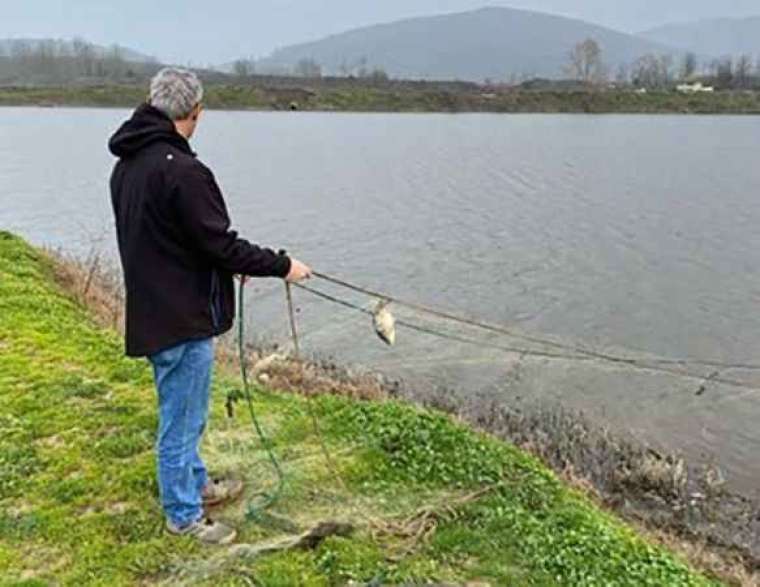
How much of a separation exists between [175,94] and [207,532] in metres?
2.42

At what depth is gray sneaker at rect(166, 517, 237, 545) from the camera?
5.04m

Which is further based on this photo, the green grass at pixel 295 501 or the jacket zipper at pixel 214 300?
the green grass at pixel 295 501

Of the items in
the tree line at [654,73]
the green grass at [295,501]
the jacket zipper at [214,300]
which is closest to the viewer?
the jacket zipper at [214,300]

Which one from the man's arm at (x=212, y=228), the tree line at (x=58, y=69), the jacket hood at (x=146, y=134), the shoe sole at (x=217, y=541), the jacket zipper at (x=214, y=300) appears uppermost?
the tree line at (x=58, y=69)

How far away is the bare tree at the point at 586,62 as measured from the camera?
139000 millimetres

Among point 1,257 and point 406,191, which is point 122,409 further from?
point 406,191

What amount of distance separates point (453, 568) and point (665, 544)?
288cm

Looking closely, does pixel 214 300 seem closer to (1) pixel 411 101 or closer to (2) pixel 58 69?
(1) pixel 411 101

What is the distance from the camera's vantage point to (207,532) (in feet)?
16.6

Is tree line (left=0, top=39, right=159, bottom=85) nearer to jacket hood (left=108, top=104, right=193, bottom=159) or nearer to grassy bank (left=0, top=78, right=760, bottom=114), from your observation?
grassy bank (left=0, top=78, right=760, bottom=114)

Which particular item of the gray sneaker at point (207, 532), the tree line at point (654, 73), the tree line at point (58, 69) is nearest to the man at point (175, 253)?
the gray sneaker at point (207, 532)

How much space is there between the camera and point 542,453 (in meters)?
9.19

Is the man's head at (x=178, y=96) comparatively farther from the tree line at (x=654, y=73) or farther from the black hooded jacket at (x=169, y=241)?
the tree line at (x=654, y=73)

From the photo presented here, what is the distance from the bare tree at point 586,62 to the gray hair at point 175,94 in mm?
139381
